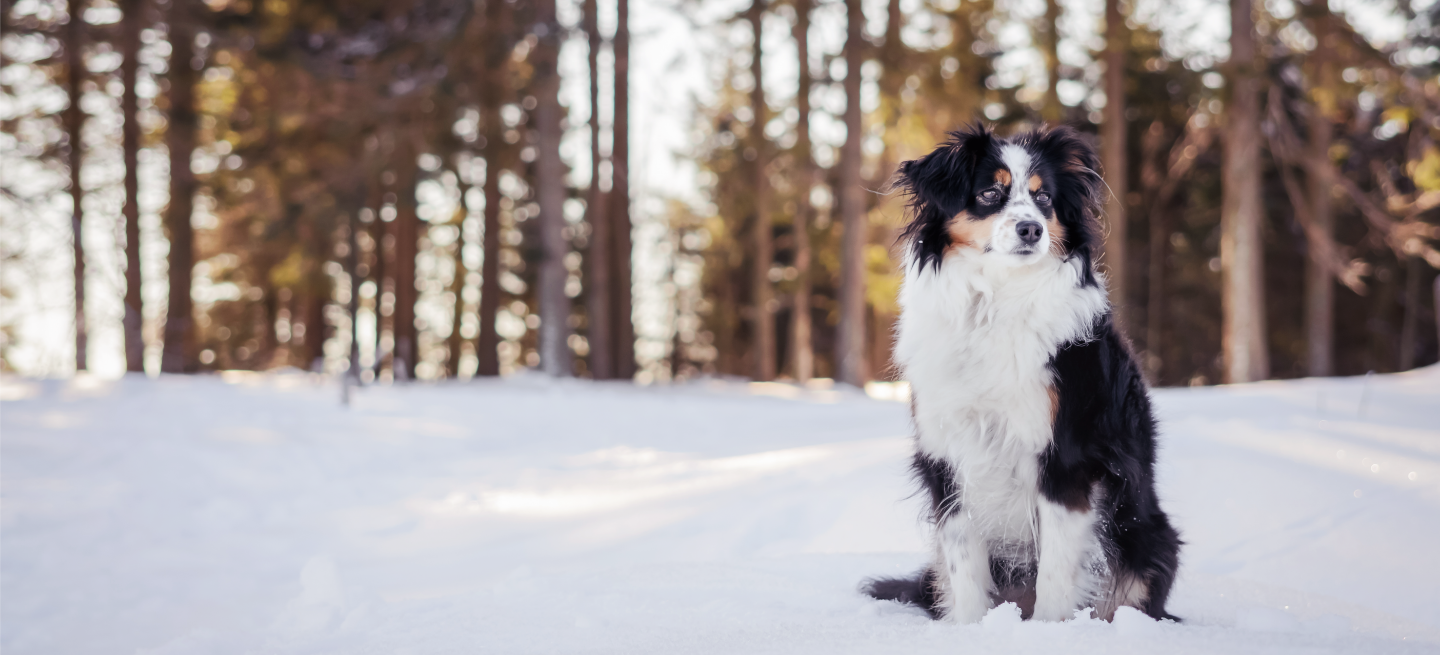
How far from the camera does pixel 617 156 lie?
15.2m

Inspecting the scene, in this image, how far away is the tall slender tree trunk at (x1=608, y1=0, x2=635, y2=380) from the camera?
15.1 meters

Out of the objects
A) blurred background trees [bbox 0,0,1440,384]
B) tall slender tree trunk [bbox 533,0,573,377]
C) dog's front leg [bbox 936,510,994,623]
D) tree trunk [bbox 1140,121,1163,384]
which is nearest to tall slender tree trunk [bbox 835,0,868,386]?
blurred background trees [bbox 0,0,1440,384]

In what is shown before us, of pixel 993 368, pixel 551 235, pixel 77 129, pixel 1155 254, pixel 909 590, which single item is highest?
pixel 77 129

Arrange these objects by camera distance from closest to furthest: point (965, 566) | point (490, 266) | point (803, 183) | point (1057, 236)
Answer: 1. point (965, 566)
2. point (1057, 236)
3. point (490, 266)
4. point (803, 183)

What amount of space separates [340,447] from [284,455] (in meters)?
0.63

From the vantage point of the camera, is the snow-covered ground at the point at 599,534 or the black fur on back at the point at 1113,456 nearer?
the black fur on back at the point at 1113,456

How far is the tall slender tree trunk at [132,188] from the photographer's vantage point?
1337 cm

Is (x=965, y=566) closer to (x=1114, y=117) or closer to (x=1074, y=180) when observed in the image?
(x=1074, y=180)

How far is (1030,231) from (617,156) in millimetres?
12818

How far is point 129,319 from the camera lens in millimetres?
13148

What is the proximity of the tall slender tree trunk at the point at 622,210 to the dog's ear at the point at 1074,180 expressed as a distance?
12.2 metres

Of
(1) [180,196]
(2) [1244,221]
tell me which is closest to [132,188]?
(1) [180,196]

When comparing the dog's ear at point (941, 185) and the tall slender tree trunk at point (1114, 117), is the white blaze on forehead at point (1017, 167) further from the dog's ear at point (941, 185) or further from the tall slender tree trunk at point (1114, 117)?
the tall slender tree trunk at point (1114, 117)

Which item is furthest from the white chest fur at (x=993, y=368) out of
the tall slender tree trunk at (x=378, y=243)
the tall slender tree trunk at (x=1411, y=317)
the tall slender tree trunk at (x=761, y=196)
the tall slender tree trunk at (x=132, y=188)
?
the tall slender tree trunk at (x=1411, y=317)
